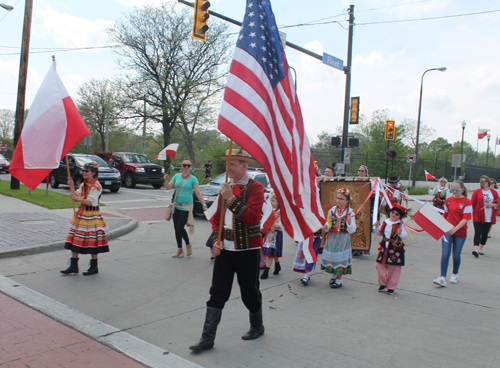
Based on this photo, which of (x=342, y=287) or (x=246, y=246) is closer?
(x=246, y=246)

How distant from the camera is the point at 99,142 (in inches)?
1870

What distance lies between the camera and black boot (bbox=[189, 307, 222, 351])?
12.3ft

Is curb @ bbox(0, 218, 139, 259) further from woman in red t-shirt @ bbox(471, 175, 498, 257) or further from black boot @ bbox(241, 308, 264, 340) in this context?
woman in red t-shirt @ bbox(471, 175, 498, 257)

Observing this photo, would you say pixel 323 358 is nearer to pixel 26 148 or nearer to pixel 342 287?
pixel 342 287

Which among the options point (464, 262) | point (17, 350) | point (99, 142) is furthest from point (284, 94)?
point (99, 142)

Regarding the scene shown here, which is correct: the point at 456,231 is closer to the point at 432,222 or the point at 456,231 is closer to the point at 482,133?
the point at 432,222

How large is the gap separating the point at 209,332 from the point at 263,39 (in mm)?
2741

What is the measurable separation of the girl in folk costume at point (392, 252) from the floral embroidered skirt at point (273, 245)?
1.55 metres

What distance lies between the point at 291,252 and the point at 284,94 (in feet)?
18.1

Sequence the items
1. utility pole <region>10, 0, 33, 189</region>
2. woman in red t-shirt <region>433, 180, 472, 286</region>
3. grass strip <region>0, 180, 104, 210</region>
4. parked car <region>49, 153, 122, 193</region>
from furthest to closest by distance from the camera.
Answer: parked car <region>49, 153, 122, 193</region> → utility pole <region>10, 0, 33, 189</region> → grass strip <region>0, 180, 104, 210</region> → woman in red t-shirt <region>433, 180, 472, 286</region>

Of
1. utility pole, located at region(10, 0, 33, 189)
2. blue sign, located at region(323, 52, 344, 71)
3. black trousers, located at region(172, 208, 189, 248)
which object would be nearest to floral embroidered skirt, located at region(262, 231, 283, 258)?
black trousers, located at region(172, 208, 189, 248)

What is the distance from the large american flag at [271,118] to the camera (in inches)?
135

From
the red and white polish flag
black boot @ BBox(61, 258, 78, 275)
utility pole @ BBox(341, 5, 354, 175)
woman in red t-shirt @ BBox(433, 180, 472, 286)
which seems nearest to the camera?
the red and white polish flag

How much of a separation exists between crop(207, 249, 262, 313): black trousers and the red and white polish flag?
289cm
